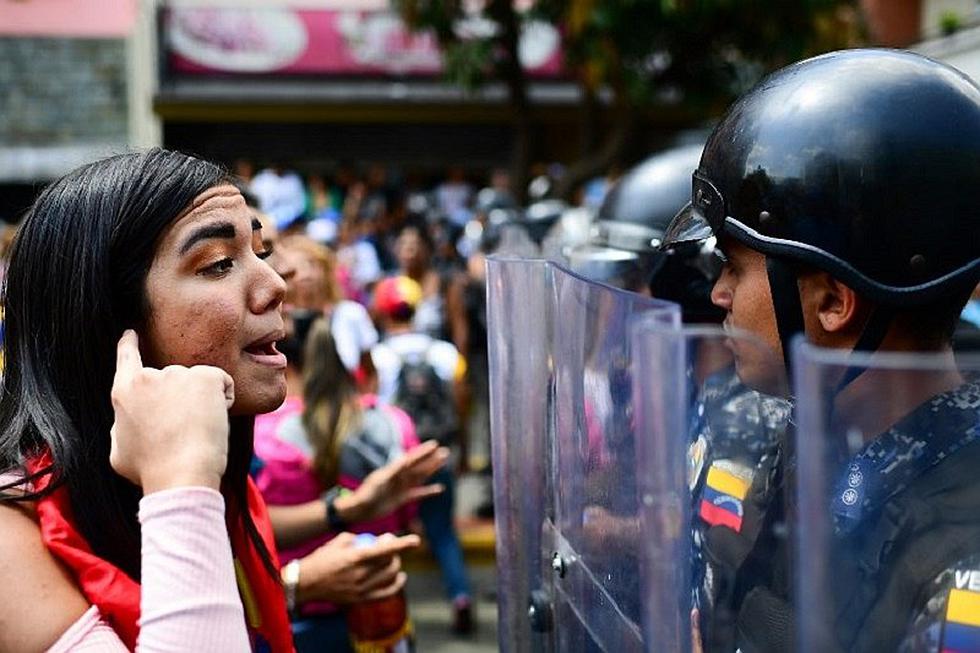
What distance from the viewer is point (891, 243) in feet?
5.25

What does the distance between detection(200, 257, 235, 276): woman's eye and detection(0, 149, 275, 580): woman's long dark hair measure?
0.08 m

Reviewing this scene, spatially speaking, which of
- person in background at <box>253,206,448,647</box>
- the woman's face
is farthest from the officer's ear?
person in background at <box>253,206,448,647</box>

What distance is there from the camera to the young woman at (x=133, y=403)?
1.41 metres

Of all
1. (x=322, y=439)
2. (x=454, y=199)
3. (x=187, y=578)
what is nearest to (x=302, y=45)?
(x=454, y=199)

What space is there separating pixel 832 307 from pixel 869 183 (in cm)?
17

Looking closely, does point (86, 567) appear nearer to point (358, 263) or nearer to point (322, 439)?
Result: point (322, 439)

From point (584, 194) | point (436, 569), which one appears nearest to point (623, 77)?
point (584, 194)

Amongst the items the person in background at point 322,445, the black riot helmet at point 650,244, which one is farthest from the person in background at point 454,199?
the black riot helmet at point 650,244

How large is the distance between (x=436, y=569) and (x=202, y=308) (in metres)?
6.22

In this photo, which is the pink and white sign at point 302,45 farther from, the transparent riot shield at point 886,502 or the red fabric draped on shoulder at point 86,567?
the transparent riot shield at point 886,502

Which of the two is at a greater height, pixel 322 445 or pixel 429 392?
pixel 322 445

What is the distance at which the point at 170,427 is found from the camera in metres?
1.45

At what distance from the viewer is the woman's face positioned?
66.6 inches

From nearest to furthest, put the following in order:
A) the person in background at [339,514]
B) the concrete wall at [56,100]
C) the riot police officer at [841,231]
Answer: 1. the riot police officer at [841,231]
2. the person in background at [339,514]
3. the concrete wall at [56,100]
